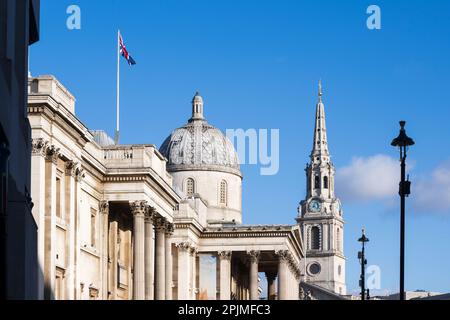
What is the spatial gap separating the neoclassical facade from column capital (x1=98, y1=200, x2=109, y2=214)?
0.19 feet

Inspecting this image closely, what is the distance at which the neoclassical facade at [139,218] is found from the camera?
58219 millimetres

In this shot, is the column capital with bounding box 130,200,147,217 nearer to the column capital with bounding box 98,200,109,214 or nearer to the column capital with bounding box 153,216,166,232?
the column capital with bounding box 98,200,109,214

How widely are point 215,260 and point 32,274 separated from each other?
93777 mm

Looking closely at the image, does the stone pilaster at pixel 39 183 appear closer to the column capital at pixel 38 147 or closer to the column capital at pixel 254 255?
the column capital at pixel 38 147

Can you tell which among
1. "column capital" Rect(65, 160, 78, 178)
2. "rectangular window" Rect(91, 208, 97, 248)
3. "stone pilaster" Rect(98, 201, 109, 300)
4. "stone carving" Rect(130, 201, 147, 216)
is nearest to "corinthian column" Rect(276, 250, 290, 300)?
"stone carving" Rect(130, 201, 147, 216)

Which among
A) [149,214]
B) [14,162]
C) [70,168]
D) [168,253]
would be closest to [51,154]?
[70,168]

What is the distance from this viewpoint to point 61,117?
5947 centimetres

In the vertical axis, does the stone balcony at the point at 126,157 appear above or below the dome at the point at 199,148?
below

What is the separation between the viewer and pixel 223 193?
451ft

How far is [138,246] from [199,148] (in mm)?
62499

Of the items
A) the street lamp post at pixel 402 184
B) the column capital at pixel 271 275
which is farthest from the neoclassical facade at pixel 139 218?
the street lamp post at pixel 402 184

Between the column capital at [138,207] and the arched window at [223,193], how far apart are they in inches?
2281

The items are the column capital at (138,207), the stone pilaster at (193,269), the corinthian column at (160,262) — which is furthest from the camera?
the stone pilaster at (193,269)
